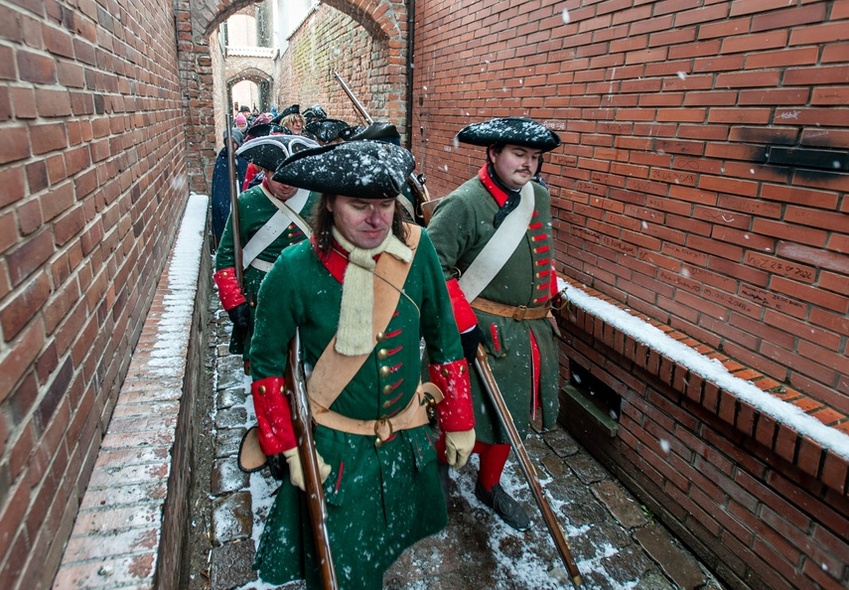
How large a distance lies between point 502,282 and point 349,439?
1.26 meters

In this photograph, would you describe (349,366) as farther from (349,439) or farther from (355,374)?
(349,439)

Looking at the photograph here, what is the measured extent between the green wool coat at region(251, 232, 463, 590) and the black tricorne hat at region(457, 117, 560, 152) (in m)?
0.90

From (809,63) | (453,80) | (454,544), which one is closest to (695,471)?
(454,544)

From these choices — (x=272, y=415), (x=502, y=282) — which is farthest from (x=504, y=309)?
(x=272, y=415)

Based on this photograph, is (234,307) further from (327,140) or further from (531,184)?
(327,140)

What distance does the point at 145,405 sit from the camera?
2254mm

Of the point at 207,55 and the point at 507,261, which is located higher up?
the point at 207,55

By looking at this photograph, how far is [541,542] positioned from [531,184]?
1932 mm

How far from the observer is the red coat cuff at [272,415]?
6.34ft

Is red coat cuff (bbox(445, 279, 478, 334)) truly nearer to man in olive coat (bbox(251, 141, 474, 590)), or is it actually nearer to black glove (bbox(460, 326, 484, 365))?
black glove (bbox(460, 326, 484, 365))

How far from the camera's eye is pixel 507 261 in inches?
112

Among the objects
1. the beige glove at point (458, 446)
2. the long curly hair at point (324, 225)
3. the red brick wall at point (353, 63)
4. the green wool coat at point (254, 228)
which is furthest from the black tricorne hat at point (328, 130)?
the beige glove at point (458, 446)

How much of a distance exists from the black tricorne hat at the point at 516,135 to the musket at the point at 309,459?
56.5 inches

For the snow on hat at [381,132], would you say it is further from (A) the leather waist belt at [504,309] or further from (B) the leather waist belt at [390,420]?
(B) the leather waist belt at [390,420]
